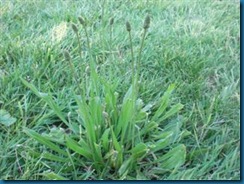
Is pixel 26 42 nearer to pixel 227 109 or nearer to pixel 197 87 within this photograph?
pixel 197 87

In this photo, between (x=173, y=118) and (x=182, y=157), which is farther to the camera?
(x=173, y=118)

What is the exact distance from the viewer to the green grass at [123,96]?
1.21 metres

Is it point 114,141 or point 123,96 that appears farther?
point 123,96

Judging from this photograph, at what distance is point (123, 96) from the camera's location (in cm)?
145

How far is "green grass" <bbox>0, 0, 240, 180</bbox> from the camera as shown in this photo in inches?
47.8

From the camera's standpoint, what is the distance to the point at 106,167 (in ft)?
4.01

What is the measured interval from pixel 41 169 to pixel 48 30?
714 mm

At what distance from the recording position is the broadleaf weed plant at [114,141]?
120 centimetres

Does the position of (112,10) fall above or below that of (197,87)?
above

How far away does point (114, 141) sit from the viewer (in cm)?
119

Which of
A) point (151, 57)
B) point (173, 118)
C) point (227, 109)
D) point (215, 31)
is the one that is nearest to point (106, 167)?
point (173, 118)

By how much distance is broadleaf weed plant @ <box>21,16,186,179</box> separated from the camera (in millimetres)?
1200

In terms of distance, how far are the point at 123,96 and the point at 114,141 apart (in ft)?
0.93

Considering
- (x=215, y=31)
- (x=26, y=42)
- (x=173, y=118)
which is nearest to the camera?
(x=173, y=118)
